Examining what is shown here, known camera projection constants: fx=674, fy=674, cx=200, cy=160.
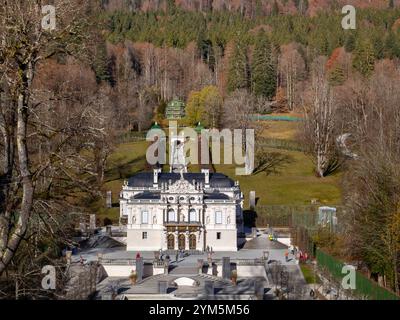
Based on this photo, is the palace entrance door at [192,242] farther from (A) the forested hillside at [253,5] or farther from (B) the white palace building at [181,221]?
(A) the forested hillside at [253,5]

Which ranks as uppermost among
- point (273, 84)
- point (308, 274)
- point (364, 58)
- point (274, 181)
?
point (364, 58)

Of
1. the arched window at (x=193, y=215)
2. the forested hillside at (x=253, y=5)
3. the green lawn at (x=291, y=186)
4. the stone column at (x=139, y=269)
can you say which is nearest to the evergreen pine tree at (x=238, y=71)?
the green lawn at (x=291, y=186)

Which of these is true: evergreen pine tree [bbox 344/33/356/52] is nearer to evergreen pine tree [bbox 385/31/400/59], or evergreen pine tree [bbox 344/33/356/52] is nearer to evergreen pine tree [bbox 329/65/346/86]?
evergreen pine tree [bbox 385/31/400/59]

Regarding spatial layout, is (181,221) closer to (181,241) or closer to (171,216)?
(171,216)

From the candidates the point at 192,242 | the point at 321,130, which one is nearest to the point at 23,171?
the point at 192,242
